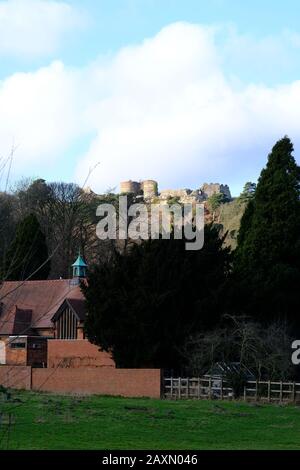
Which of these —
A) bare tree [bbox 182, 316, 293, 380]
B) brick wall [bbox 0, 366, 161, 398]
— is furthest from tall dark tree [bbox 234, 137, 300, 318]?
brick wall [bbox 0, 366, 161, 398]

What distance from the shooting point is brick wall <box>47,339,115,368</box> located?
159 ft

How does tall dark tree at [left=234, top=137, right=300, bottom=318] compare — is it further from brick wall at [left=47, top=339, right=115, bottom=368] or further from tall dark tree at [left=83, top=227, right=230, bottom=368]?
brick wall at [left=47, top=339, right=115, bottom=368]

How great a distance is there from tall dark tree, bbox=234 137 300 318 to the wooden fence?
701cm

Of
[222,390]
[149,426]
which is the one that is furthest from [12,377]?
[222,390]

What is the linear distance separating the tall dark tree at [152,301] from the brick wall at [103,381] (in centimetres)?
81

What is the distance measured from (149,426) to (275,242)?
2431cm

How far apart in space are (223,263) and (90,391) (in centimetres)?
1098

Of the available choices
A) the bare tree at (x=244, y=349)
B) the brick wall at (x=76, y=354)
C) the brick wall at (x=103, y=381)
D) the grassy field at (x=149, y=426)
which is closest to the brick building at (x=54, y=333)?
the brick wall at (x=76, y=354)

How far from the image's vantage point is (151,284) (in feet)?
143

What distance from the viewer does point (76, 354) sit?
1986 inches

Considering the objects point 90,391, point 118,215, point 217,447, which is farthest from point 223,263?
point 118,215

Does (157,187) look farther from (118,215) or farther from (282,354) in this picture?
(282,354)

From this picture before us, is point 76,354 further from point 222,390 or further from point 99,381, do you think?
point 222,390

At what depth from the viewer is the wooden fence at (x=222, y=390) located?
3788 centimetres
